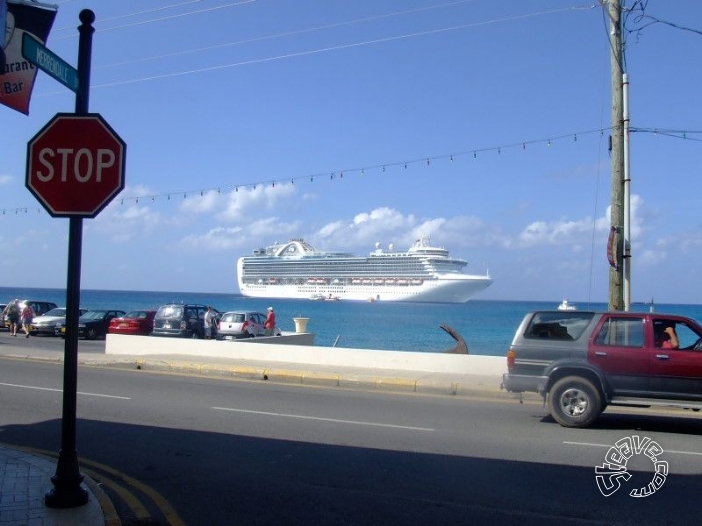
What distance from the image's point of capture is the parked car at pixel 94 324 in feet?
104

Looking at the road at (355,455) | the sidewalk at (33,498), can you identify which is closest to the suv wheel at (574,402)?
the road at (355,455)

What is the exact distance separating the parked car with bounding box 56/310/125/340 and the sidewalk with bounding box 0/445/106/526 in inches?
1010

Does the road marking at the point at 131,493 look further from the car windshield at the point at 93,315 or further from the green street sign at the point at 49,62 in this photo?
the car windshield at the point at 93,315

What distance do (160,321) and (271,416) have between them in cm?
1936

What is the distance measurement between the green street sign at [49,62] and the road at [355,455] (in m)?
3.69

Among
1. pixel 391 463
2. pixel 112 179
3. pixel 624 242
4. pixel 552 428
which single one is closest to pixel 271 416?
pixel 391 463

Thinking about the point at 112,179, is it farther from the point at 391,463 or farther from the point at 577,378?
the point at 577,378

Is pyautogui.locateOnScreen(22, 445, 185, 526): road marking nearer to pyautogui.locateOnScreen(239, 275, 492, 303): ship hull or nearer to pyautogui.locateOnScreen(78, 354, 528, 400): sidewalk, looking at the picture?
pyautogui.locateOnScreen(78, 354, 528, 400): sidewalk

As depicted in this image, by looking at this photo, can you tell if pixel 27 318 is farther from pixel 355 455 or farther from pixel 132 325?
pixel 355 455

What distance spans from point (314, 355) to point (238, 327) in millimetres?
11440

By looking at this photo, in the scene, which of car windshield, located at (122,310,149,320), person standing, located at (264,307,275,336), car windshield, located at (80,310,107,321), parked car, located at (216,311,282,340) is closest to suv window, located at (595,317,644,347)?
person standing, located at (264,307,275,336)

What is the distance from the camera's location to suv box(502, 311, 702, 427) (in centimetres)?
1017

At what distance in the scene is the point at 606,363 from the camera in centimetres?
1050

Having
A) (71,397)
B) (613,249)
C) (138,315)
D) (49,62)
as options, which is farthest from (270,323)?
(49,62)
